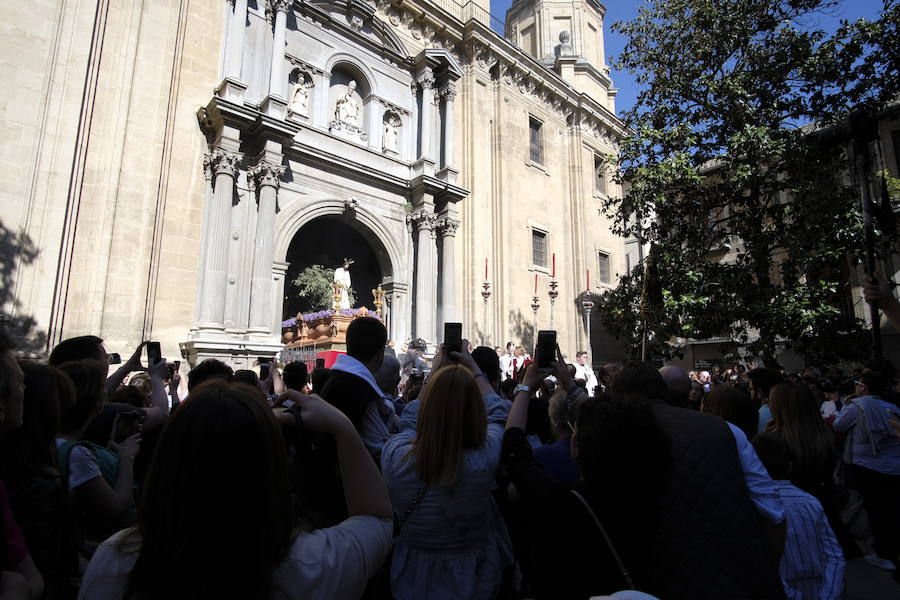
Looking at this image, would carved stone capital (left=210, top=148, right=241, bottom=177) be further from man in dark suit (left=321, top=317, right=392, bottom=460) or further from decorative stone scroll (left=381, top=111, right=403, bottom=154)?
man in dark suit (left=321, top=317, right=392, bottom=460)

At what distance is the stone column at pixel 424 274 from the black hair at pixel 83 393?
1355 centimetres

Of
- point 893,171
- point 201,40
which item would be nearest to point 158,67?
Answer: point 201,40

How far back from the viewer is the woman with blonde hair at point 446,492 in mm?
2348

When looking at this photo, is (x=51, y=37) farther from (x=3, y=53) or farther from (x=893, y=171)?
(x=893, y=171)

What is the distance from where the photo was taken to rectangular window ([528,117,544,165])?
918 inches

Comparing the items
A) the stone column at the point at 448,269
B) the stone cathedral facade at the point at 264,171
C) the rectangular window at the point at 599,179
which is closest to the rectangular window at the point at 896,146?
the rectangular window at the point at 599,179

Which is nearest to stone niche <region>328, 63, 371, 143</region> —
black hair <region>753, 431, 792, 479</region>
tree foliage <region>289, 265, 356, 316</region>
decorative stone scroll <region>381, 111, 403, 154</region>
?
decorative stone scroll <region>381, 111, 403, 154</region>

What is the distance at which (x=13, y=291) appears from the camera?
10383 mm

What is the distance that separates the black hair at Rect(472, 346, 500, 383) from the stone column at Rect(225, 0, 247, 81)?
12579 mm

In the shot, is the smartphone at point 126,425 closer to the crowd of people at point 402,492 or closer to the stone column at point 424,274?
the crowd of people at point 402,492

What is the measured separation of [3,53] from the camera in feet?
35.6

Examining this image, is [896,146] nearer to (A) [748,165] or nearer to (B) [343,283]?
(A) [748,165]

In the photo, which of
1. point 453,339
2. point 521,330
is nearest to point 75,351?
point 453,339

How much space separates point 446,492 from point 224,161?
41.5ft
